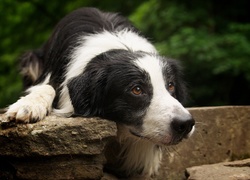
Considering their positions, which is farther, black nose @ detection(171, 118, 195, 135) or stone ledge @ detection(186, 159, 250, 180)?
stone ledge @ detection(186, 159, 250, 180)

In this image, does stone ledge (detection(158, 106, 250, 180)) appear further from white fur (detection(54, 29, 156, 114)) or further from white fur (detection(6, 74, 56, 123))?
white fur (detection(6, 74, 56, 123))

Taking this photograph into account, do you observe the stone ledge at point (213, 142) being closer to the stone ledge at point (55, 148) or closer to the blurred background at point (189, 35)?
the stone ledge at point (55, 148)

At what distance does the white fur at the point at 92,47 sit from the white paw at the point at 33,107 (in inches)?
4.5

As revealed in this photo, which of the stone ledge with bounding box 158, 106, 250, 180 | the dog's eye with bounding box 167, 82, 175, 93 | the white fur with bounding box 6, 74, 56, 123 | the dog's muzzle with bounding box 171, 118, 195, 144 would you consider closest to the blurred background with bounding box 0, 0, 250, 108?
the stone ledge with bounding box 158, 106, 250, 180

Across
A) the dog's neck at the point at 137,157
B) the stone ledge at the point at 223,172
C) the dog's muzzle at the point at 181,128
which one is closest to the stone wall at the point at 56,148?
the dog's neck at the point at 137,157

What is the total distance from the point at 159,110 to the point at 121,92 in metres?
0.37

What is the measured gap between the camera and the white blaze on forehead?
297 cm

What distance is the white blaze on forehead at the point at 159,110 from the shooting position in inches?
117

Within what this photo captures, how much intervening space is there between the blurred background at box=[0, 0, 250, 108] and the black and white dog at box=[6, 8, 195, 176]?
159 cm

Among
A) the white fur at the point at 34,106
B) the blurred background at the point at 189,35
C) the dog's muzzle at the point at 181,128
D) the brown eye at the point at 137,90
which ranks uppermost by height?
the brown eye at the point at 137,90

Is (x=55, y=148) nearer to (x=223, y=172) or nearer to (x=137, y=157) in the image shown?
(x=137, y=157)

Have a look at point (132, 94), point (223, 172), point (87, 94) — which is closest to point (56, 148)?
point (87, 94)

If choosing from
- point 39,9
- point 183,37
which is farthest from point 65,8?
point 183,37

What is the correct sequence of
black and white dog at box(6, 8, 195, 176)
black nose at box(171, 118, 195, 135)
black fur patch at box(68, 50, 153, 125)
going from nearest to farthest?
black nose at box(171, 118, 195, 135)
black and white dog at box(6, 8, 195, 176)
black fur patch at box(68, 50, 153, 125)
